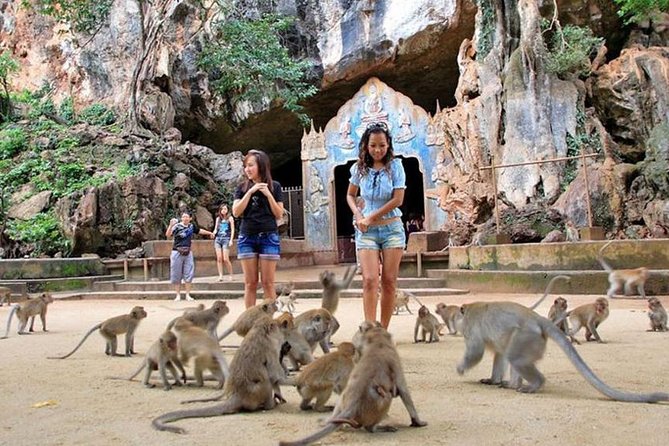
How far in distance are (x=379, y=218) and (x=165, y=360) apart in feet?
5.86

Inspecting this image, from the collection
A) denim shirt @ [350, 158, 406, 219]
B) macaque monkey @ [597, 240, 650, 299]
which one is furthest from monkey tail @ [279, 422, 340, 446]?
macaque monkey @ [597, 240, 650, 299]

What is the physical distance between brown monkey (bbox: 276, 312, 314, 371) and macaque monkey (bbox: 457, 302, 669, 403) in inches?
35.7

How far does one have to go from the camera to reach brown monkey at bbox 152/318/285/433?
2992mm

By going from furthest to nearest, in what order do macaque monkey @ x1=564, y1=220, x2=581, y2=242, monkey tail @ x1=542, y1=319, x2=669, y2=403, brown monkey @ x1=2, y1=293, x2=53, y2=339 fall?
macaque monkey @ x1=564, y1=220, x2=581, y2=242, brown monkey @ x1=2, y1=293, x2=53, y2=339, monkey tail @ x1=542, y1=319, x2=669, y2=403

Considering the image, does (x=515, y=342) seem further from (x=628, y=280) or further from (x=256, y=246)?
(x=628, y=280)

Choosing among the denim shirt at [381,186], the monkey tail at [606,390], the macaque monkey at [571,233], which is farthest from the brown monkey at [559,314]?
the macaque monkey at [571,233]

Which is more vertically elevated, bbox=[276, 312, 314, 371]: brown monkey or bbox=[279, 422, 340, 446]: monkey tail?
bbox=[276, 312, 314, 371]: brown monkey

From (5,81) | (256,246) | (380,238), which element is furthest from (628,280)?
(5,81)

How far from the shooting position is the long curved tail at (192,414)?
8.96 feet

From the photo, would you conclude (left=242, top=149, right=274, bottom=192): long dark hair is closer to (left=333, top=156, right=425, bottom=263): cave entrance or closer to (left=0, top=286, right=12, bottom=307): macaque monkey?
(left=0, top=286, right=12, bottom=307): macaque monkey

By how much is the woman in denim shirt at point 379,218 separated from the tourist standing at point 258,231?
0.90 metres

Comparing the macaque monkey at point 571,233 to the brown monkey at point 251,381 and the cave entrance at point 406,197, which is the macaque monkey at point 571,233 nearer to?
the brown monkey at point 251,381

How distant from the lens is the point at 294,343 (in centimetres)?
369

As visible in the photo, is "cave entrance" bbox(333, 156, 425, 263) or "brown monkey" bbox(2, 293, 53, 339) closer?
"brown monkey" bbox(2, 293, 53, 339)
